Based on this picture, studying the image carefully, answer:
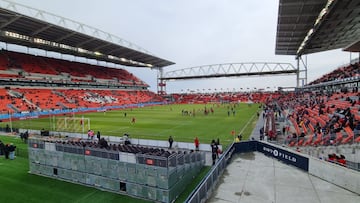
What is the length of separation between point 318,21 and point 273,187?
90.6 feet

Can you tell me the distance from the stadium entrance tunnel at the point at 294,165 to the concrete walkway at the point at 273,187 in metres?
0.26

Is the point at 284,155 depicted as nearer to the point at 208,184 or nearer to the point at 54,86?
the point at 208,184

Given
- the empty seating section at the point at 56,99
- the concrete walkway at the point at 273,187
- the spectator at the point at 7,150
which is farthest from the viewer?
the empty seating section at the point at 56,99

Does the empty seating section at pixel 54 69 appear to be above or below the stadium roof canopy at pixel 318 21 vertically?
below

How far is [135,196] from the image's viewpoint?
10.0m

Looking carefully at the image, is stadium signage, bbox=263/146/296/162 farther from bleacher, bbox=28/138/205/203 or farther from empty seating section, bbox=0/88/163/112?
empty seating section, bbox=0/88/163/112

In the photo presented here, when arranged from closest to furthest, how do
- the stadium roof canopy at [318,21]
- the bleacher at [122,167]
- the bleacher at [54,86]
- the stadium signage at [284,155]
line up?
the bleacher at [122,167] → the stadium signage at [284,155] → the stadium roof canopy at [318,21] → the bleacher at [54,86]

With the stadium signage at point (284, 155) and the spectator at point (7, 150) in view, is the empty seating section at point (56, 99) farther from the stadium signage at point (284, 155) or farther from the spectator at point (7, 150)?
the stadium signage at point (284, 155)

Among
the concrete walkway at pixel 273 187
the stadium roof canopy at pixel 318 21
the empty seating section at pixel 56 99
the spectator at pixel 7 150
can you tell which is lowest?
the concrete walkway at pixel 273 187

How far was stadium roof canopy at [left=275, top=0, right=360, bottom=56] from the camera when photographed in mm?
24911

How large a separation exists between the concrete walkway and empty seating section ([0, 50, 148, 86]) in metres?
58.0

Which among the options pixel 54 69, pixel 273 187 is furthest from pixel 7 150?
pixel 54 69

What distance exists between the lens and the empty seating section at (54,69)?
5550 centimetres

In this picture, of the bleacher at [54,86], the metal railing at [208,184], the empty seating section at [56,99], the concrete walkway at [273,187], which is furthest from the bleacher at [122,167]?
the empty seating section at [56,99]
